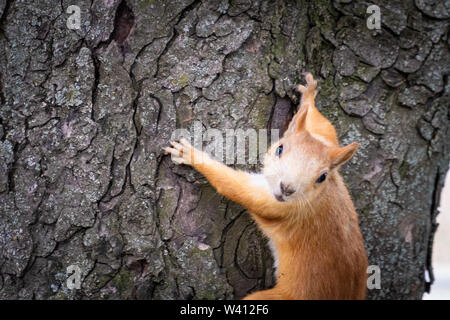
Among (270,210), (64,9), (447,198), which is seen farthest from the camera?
(447,198)

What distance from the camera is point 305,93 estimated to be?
8.16 ft

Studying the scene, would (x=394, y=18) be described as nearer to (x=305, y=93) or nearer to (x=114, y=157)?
(x=305, y=93)

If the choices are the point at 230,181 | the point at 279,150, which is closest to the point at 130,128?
the point at 230,181

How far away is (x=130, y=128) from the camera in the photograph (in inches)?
89.0

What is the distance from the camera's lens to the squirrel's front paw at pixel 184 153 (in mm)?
2264

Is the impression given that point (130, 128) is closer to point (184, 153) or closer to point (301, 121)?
point (184, 153)

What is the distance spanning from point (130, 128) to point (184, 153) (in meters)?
0.32

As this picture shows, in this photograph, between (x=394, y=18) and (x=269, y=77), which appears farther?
(x=394, y=18)

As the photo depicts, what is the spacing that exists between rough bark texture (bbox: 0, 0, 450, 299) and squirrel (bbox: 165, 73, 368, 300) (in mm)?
108

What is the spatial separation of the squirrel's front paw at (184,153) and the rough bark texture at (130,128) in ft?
0.25

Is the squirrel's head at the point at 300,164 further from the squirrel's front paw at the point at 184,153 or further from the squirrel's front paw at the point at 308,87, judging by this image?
the squirrel's front paw at the point at 184,153

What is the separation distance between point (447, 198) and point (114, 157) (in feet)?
19.2

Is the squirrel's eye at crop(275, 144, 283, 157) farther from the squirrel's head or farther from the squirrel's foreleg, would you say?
the squirrel's foreleg
